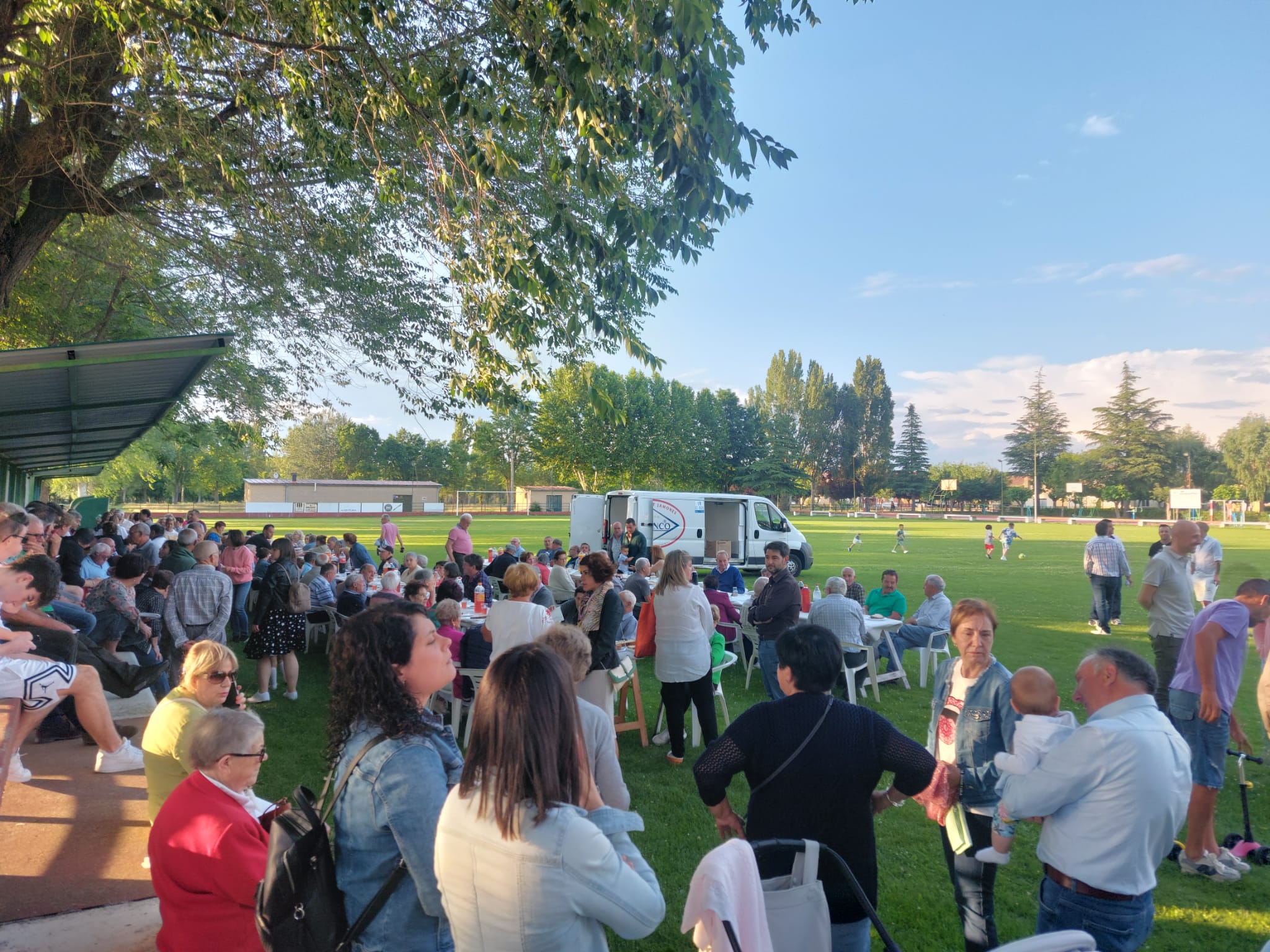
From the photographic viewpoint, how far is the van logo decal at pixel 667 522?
21.0m

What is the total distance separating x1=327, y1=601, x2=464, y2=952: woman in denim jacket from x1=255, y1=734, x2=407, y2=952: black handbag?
0.03 meters

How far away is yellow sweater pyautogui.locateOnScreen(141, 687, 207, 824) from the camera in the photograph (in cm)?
300

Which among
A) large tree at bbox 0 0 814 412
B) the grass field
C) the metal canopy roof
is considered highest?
large tree at bbox 0 0 814 412

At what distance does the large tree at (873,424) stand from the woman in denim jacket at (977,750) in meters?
99.5

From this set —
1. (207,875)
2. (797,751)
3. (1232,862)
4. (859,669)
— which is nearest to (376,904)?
(207,875)

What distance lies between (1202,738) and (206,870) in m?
5.01

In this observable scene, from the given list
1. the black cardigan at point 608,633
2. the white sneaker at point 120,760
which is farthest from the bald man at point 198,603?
the black cardigan at point 608,633

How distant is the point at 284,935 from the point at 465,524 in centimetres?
1231

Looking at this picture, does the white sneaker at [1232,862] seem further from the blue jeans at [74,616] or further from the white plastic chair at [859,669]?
the blue jeans at [74,616]

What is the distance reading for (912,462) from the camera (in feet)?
319

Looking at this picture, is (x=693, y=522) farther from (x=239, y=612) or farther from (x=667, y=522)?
(x=239, y=612)

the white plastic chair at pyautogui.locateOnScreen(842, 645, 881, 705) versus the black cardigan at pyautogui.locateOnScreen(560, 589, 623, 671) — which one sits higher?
the black cardigan at pyautogui.locateOnScreen(560, 589, 623, 671)

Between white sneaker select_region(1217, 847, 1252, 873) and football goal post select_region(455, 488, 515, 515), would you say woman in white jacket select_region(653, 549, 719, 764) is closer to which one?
white sneaker select_region(1217, 847, 1252, 873)

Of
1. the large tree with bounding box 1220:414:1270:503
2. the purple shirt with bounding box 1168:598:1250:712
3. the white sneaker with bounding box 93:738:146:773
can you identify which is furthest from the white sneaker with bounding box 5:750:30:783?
the large tree with bounding box 1220:414:1270:503
